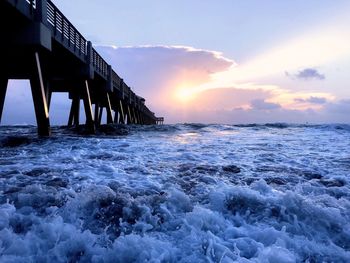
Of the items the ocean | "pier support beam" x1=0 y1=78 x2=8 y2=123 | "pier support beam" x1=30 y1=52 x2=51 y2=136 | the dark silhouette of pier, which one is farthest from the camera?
"pier support beam" x1=0 y1=78 x2=8 y2=123

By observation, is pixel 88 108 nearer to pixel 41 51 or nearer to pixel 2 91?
pixel 2 91

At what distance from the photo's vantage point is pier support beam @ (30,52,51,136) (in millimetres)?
13617

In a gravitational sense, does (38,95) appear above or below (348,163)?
above

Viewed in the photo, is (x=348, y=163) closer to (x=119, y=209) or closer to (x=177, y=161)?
(x=177, y=161)

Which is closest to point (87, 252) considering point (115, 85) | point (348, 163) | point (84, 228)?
point (84, 228)

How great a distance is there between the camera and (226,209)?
15.0 ft

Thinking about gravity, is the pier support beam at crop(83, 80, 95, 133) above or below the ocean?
above

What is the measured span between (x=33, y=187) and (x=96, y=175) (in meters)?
1.52

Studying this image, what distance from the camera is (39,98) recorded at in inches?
547

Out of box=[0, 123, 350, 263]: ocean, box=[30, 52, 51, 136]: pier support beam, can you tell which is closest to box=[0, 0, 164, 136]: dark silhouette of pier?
box=[30, 52, 51, 136]: pier support beam

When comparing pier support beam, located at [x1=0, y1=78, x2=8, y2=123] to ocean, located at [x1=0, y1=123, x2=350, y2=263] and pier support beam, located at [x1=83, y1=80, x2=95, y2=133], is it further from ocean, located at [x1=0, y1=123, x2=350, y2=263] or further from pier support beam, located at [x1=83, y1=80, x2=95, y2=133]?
ocean, located at [x1=0, y1=123, x2=350, y2=263]

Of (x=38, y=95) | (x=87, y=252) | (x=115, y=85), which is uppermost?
(x=115, y=85)

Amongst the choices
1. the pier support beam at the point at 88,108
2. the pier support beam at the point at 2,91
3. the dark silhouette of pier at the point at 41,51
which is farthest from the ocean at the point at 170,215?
the pier support beam at the point at 88,108

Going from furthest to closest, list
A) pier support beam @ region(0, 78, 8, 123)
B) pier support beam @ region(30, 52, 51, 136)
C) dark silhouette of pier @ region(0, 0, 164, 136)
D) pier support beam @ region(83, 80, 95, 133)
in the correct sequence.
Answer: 1. pier support beam @ region(83, 80, 95, 133)
2. pier support beam @ region(0, 78, 8, 123)
3. pier support beam @ region(30, 52, 51, 136)
4. dark silhouette of pier @ region(0, 0, 164, 136)
